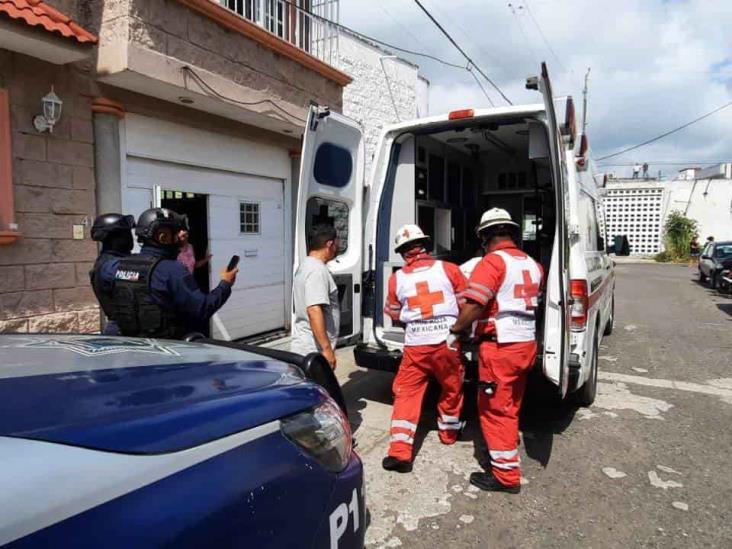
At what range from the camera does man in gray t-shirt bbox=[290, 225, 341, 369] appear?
373 cm

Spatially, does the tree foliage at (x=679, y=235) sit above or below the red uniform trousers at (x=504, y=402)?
above

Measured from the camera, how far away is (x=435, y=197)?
6.31 m

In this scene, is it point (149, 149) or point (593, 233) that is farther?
point (149, 149)

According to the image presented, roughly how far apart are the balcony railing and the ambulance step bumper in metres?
4.79

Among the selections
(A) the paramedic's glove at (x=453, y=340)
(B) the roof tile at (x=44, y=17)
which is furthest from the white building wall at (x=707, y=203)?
(B) the roof tile at (x=44, y=17)

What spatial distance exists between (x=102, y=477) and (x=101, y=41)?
534 centimetres

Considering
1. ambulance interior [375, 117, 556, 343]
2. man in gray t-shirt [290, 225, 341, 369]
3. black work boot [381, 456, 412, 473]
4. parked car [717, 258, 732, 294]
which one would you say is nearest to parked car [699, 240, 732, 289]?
parked car [717, 258, 732, 294]

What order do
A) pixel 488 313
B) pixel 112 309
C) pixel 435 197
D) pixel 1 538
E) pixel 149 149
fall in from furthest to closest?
pixel 435 197, pixel 149 149, pixel 488 313, pixel 112 309, pixel 1 538

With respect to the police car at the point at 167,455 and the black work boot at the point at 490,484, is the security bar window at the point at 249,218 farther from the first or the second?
the police car at the point at 167,455

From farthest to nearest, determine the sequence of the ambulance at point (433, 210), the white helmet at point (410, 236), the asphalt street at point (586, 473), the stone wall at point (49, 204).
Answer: the stone wall at point (49, 204) → the white helmet at point (410, 236) → the ambulance at point (433, 210) → the asphalt street at point (586, 473)

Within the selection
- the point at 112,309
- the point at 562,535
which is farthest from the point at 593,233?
the point at 112,309

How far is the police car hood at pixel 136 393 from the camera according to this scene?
45.8 inches

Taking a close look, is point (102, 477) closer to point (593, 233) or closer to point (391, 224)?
point (391, 224)

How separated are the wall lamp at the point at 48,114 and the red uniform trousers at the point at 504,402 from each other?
4.33 metres
